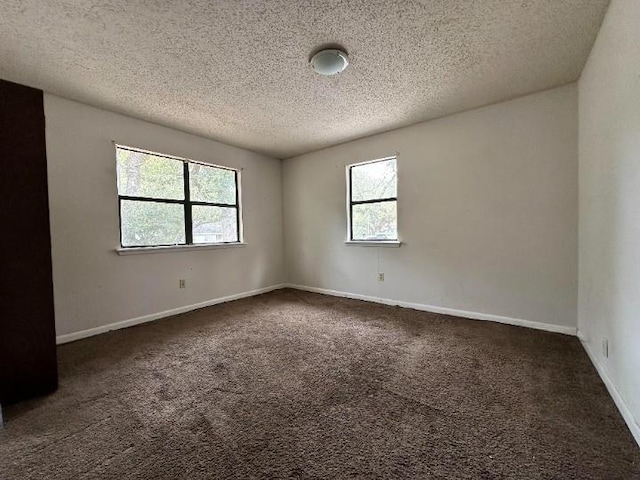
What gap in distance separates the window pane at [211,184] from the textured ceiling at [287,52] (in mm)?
889

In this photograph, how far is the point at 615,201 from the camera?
5.28 ft

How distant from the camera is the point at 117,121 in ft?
9.95

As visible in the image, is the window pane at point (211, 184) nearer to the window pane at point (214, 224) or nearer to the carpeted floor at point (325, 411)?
the window pane at point (214, 224)

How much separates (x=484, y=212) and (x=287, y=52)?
2.58m

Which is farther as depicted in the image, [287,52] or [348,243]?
[348,243]

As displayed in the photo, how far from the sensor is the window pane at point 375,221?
12.5ft

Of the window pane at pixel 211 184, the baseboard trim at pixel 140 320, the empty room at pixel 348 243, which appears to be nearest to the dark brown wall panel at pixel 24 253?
the empty room at pixel 348 243

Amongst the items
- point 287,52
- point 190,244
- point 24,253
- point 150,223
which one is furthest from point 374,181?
point 24,253

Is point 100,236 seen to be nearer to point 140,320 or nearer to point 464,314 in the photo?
point 140,320

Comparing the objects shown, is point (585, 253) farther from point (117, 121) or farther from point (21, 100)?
point (117, 121)

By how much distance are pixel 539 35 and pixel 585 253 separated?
5.77ft

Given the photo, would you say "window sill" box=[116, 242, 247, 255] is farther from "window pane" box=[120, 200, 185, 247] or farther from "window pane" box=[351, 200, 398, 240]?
"window pane" box=[351, 200, 398, 240]

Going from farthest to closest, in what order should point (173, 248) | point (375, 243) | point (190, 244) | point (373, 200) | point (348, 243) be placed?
point (348, 243)
point (373, 200)
point (375, 243)
point (190, 244)
point (173, 248)

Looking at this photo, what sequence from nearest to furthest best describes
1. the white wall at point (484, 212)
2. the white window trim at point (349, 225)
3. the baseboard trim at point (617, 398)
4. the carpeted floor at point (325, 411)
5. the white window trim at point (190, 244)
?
the carpeted floor at point (325, 411)
the baseboard trim at point (617, 398)
the white wall at point (484, 212)
the white window trim at point (190, 244)
the white window trim at point (349, 225)
